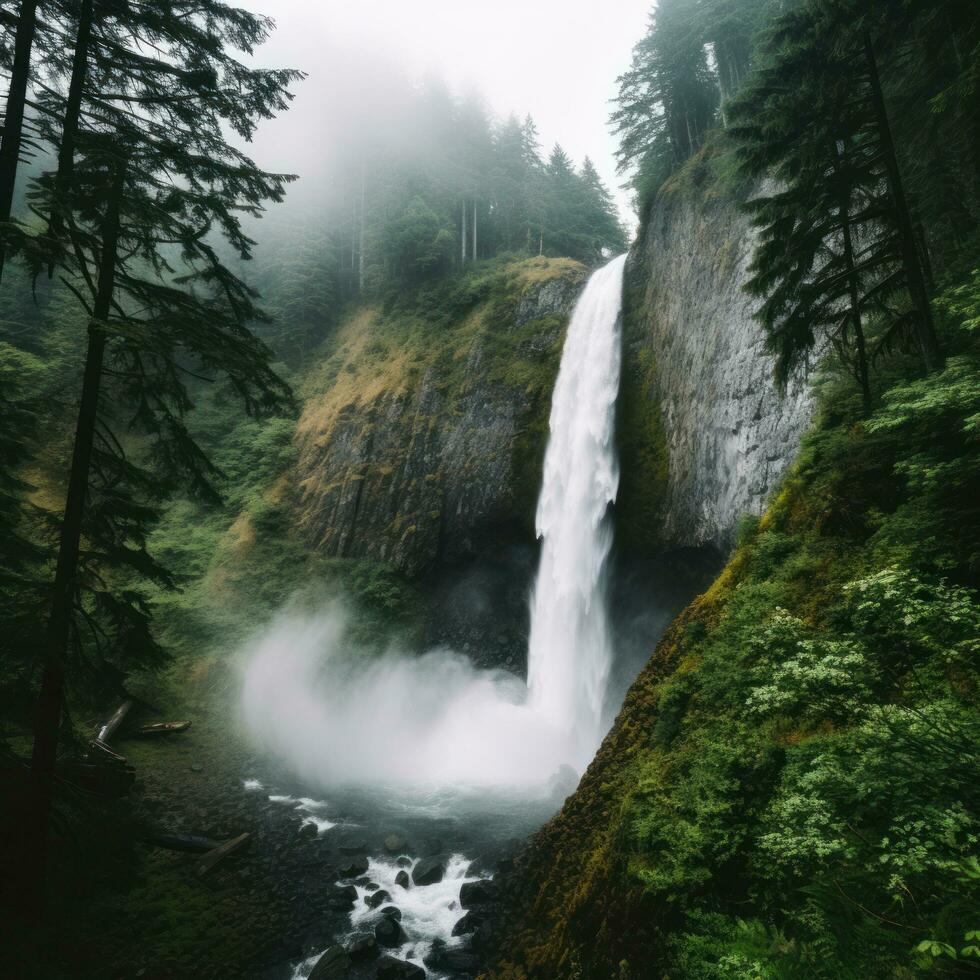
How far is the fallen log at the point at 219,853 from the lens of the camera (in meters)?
9.62

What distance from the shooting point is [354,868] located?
1048 centimetres

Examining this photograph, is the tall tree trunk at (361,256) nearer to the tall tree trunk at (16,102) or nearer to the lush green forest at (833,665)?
the tall tree trunk at (16,102)

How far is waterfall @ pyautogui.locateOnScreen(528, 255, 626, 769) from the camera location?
18484 millimetres

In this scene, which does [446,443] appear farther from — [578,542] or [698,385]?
[698,385]

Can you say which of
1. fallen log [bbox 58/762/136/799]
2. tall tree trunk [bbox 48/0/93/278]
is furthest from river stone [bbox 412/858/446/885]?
tall tree trunk [bbox 48/0/93/278]

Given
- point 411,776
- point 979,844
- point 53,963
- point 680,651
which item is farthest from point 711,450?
point 53,963

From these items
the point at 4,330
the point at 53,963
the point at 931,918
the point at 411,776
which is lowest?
the point at 411,776

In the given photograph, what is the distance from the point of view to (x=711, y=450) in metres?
14.1

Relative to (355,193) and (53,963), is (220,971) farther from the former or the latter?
(355,193)

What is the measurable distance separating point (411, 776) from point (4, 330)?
33.8m

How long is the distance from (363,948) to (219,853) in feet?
12.7

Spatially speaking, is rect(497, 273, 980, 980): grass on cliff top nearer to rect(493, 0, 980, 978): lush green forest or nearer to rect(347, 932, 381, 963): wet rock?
rect(493, 0, 980, 978): lush green forest

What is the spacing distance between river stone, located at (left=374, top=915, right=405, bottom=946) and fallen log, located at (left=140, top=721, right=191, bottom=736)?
10881mm

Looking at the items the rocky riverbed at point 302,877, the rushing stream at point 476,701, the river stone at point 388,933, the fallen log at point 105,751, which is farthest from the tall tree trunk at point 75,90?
the rushing stream at point 476,701
